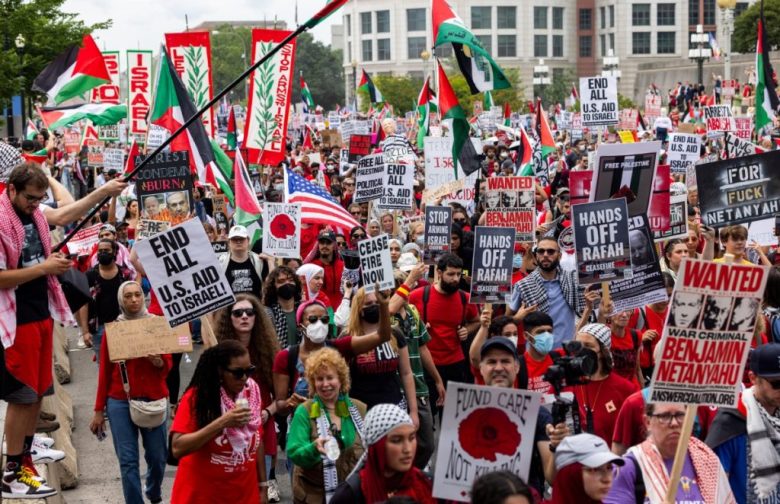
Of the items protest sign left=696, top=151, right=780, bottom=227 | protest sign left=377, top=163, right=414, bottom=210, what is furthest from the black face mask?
protest sign left=377, top=163, right=414, bottom=210

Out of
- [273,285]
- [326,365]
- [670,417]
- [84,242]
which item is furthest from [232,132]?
[670,417]

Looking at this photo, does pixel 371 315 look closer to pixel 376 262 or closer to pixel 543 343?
pixel 543 343

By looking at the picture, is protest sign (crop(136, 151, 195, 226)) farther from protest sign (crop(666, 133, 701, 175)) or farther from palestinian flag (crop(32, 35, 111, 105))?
palestinian flag (crop(32, 35, 111, 105))

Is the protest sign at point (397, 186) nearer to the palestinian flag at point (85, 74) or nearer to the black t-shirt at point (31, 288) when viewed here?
the black t-shirt at point (31, 288)

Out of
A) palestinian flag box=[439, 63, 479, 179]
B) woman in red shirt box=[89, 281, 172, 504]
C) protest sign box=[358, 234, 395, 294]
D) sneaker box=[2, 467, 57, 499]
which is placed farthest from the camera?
palestinian flag box=[439, 63, 479, 179]

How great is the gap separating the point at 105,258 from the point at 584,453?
8146mm

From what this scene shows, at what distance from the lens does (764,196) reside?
33.7 ft

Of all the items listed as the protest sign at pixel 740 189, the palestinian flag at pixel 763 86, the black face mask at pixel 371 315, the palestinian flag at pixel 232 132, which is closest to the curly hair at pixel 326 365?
the black face mask at pixel 371 315

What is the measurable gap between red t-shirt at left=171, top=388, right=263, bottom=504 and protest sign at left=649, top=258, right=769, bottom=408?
2055 millimetres

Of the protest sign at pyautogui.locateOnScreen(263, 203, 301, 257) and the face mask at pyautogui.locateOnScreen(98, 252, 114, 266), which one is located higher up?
the protest sign at pyautogui.locateOnScreen(263, 203, 301, 257)

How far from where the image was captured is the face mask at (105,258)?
12586 mm

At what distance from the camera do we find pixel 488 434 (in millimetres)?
5582

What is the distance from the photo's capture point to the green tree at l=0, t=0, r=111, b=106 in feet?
125

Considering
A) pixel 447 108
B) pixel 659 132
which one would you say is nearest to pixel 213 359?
pixel 447 108
